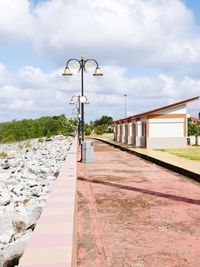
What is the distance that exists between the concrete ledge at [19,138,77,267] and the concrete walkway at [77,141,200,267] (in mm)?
454

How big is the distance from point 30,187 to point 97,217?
4.26 metres

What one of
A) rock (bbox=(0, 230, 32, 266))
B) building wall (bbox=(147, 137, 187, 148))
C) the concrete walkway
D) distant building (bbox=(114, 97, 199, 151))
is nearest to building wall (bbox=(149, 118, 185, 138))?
distant building (bbox=(114, 97, 199, 151))

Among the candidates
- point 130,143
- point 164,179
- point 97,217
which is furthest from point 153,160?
point 130,143

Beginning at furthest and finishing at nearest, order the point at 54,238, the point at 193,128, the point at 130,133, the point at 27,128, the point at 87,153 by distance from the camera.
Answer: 1. the point at 27,128
2. the point at 193,128
3. the point at 130,133
4. the point at 87,153
5. the point at 54,238

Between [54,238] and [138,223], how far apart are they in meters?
2.65

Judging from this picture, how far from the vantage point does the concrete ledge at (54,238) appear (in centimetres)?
355

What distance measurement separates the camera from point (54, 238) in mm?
4277

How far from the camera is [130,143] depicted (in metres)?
35.7

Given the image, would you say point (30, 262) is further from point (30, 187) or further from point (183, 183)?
point (183, 183)

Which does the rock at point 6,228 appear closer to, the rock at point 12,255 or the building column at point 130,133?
the rock at point 12,255

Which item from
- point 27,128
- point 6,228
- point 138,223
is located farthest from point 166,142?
point 27,128

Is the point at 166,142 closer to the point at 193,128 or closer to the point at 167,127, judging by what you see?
the point at 167,127

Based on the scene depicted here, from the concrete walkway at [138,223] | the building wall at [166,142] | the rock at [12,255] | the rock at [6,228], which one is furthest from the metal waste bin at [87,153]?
the building wall at [166,142]

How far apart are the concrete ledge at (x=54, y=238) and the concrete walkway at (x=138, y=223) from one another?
0.45 m
